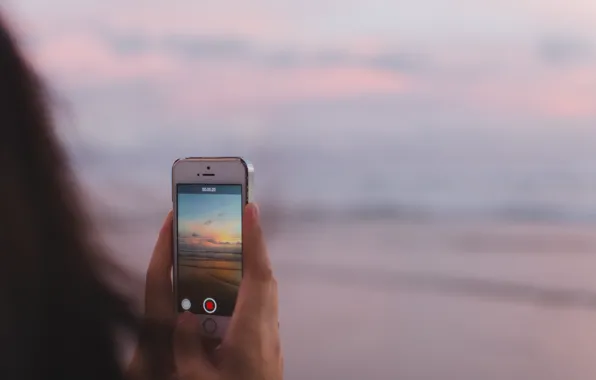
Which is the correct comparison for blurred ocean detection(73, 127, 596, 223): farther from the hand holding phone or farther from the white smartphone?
the hand holding phone

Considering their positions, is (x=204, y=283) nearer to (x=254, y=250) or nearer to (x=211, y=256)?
(x=211, y=256)

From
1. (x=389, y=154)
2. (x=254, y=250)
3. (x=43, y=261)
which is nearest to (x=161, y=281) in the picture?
(x=254, y=250)

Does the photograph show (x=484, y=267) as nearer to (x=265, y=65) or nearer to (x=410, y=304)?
(x=410, y=304)

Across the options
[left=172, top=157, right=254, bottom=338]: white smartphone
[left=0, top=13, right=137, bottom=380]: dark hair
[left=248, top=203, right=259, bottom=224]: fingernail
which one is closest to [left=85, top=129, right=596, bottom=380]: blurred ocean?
[left=172, top=157, right=254, bottom=338]: white smartphone

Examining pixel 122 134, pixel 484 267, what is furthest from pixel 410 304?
pixel 122 134

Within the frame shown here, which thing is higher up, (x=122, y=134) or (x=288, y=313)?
(x=122, y=134)

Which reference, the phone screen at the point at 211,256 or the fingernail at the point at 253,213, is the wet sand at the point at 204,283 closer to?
the phone screen at the point at 211,256

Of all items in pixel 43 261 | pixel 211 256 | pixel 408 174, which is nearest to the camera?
pixel 43 261
